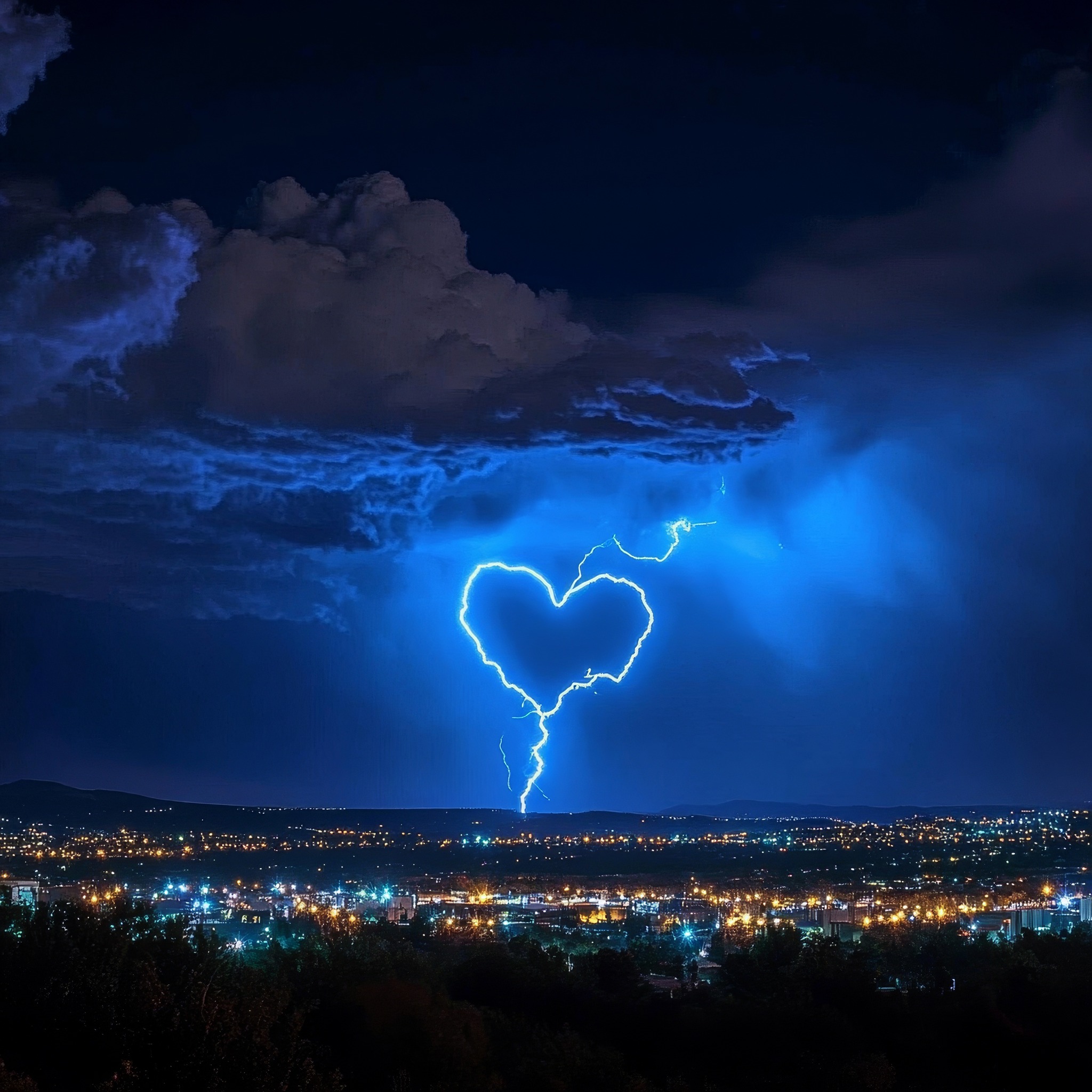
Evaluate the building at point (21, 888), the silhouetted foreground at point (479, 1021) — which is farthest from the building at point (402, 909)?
the silhouetted foreground at point (479, 1021)

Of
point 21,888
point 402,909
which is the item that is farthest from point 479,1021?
point 21,888

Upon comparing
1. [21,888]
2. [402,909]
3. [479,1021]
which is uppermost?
[21,888]

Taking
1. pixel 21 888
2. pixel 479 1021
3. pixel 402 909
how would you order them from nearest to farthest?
pixel 479 1021
pixel 21 888
pixel 402 909

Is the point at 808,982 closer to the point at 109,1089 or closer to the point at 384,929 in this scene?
the point at 109,1089

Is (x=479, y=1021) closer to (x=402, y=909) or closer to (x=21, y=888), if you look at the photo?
(x=402, y=909)

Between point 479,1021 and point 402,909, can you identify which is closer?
point 479,1021

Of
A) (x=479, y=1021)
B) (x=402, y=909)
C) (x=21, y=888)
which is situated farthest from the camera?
(x=402, y=909)

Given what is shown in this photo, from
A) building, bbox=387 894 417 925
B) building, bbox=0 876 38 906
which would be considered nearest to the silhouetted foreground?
building, bbox=0 876 38 906

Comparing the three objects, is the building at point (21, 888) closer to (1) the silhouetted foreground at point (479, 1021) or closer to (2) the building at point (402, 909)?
(2) the building at point (402, 909)

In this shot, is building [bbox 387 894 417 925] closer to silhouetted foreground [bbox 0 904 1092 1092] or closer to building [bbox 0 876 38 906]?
building [bbox 0 876 38 906]

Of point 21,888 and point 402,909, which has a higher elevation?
point 21,888
